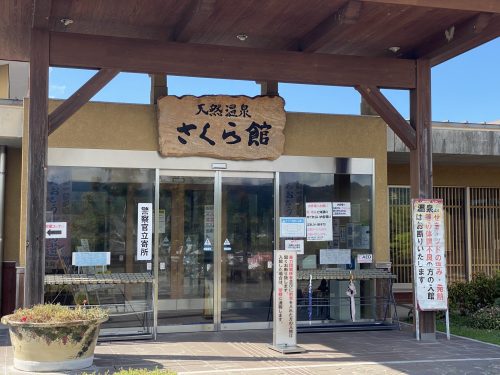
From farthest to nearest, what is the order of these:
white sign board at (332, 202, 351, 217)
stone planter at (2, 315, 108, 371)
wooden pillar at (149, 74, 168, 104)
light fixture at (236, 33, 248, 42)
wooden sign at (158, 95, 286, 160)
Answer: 1. white sign board at (332, 202, 351, 217)
2. wooden pillar at (149, 74, 168, 104)
3. wooden sign at (158, 95, 286, 160)
4. light fixture at (236, 33, 248, 42)
5. stone planter at (2, 315, 108, 371)

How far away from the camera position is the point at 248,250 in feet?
33.7

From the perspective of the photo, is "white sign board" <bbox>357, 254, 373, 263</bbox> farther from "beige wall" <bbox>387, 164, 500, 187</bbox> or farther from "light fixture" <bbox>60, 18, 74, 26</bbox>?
"light fixture" <bbox>60, 18, 74, 26</bbox>

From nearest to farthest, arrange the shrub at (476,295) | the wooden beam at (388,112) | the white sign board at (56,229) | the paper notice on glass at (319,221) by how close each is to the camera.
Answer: the wooden beam at (388,112) → the white sign board at (56,229) → the paper notice on glass at (319,221) → the shrub at (476,295)

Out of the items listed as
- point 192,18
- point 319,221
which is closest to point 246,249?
point 319,221

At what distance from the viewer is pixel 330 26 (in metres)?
8.10

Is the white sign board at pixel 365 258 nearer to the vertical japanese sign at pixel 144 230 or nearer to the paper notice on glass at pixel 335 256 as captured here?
the paper notice on glass at pixel 335 256

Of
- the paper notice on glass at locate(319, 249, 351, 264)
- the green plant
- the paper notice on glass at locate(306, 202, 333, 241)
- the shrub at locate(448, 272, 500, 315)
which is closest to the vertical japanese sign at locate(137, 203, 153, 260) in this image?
the green plant

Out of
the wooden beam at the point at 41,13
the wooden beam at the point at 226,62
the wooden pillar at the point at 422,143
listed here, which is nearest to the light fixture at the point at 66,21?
the wooden beam at the point at 226,62

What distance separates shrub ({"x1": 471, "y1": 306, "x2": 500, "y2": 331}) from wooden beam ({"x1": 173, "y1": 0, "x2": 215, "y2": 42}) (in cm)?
658

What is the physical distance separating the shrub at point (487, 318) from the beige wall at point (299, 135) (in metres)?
1.81

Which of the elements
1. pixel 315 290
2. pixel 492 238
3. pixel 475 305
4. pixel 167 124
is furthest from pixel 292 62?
pixel 492 238

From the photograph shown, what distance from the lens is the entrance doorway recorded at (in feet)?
32.5

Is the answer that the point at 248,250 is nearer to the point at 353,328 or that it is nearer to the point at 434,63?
the point at 353,328

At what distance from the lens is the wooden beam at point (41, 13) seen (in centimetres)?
725
